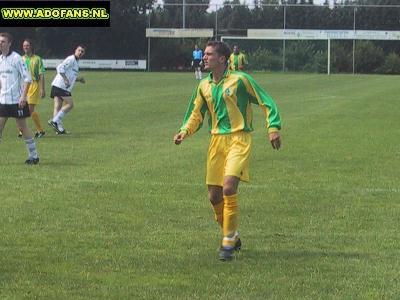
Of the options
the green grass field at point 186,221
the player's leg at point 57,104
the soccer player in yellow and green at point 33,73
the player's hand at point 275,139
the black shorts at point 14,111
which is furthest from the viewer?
the soccer player in yellow and green at point 33,73

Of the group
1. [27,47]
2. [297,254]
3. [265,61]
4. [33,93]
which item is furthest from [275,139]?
[265,61]

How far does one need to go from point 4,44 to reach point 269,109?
261 inches

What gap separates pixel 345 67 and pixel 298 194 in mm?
59458

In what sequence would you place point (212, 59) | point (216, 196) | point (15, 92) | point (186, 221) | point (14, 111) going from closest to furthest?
point (212, 59), point (216, 196), point (186, 221), point (14, 111), point (15, 92)

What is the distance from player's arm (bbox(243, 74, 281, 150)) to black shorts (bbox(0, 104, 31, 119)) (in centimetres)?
656

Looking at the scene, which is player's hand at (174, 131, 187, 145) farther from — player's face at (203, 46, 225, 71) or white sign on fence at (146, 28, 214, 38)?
white sign on fence at (146, 28, 214, 38)

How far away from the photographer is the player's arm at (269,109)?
23.6 feet

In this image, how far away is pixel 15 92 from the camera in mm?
13523

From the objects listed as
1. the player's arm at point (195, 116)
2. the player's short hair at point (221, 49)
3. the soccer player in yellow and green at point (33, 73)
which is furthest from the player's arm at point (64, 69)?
the player's short hair at point (221, 49)

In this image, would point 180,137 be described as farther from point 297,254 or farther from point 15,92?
point 15,92

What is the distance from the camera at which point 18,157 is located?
14.0 meters

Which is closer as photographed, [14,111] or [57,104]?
[14,111]

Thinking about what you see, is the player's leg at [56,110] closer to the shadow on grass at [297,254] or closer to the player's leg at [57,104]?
the player's leg at [57,104]

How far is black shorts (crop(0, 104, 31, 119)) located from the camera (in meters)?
13.2
